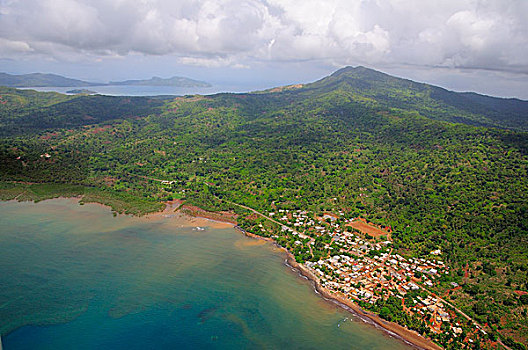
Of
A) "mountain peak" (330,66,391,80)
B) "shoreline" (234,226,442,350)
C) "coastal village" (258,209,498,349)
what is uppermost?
"mountain peak" (330,66,391,80)

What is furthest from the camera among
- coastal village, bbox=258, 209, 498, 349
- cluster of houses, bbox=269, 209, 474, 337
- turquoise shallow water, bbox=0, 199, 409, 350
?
cluster of houses, bbox=269, 209, 474, 337

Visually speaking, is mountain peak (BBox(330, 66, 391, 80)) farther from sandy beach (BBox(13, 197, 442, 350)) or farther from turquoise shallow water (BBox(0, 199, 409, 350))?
turquoise shallow water (BBox(0, 199, 409, 350))

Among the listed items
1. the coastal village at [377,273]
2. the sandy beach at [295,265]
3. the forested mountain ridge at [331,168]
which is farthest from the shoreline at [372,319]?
the forested mountain ridge at [331,168]

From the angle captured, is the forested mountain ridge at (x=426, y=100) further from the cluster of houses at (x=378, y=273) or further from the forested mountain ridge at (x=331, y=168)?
the cluster of houses at (x=378, y=273)

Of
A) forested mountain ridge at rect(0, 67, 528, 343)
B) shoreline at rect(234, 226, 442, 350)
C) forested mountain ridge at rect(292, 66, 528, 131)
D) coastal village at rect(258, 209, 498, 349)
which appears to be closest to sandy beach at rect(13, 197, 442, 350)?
shoreline at rect(234, 226, 442, 350)

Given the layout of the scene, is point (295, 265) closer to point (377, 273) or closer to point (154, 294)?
point (377, 273)
